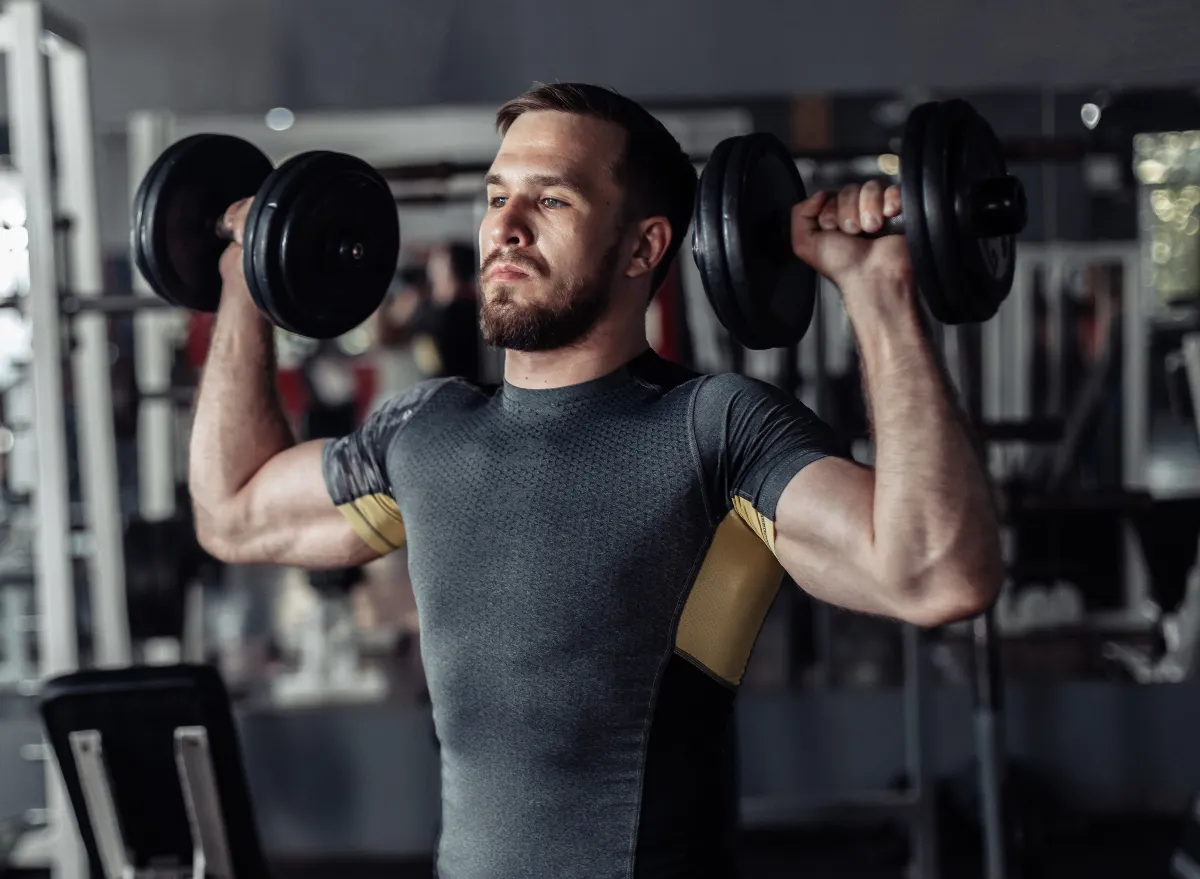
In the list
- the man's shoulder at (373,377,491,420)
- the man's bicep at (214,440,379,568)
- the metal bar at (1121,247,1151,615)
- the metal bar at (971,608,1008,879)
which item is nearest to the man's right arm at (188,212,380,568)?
the man's bicep at (214,440,379,568)

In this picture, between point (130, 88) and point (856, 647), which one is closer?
point (130, 88)

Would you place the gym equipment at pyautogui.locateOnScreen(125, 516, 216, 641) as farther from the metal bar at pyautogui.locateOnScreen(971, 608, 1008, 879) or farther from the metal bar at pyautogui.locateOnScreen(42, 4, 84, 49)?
the metal bar at pyautogui.locateOnScreen(971, 608, 1008, 879)

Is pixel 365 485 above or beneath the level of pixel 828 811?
above

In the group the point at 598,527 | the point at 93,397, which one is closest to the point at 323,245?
the point at 598,527

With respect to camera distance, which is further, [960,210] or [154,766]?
[154,766]

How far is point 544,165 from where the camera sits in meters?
1.29

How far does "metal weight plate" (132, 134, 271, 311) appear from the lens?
4.91ft

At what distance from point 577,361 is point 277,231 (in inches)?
14.2

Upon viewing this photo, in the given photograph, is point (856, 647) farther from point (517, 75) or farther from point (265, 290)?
point (265, 290)

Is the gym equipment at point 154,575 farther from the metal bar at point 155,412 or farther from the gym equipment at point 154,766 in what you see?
the gym equipment at point 154,766

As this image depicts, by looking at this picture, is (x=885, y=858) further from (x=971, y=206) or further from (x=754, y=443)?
(x=971, y=206)

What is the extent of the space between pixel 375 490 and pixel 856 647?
1.88 metres

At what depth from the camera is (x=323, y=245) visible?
146cm

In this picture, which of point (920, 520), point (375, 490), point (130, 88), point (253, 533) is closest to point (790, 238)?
point (920, 520)
